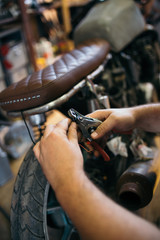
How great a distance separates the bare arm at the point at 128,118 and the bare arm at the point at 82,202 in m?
0.14

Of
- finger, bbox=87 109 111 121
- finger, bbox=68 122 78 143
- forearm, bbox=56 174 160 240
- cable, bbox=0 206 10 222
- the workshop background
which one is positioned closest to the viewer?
forearm, bbox=56 174 160 240

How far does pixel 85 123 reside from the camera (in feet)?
1.95

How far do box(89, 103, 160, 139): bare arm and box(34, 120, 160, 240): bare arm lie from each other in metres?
0.14

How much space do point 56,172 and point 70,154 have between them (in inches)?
2.0

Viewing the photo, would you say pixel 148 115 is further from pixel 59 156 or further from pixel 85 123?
pixel 59 156

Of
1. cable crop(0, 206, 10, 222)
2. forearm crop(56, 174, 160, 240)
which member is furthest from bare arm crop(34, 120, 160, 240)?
cable crop(0, 206, 10, 222)

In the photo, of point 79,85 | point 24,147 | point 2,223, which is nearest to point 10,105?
point 79,85

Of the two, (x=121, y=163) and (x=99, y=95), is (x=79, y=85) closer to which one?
(x=99, y=95)

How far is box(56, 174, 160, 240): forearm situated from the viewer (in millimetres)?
380

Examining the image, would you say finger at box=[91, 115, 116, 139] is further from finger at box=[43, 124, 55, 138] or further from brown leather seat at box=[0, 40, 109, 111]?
brown leather seat at box=[0, 40, 109, 111]

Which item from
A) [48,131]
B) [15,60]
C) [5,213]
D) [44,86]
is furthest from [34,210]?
[15,60]

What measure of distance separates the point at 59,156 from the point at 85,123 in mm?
154

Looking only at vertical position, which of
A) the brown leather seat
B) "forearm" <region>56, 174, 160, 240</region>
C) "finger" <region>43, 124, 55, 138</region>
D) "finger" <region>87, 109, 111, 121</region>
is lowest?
"forearm" <region>56, 174, 160, 240</region>

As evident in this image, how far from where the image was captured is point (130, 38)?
4.53ft
